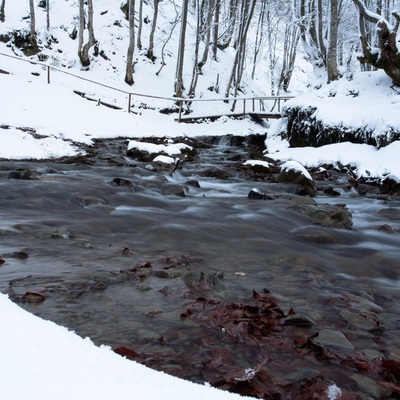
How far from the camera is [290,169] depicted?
29.7ft

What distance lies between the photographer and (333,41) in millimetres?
15555

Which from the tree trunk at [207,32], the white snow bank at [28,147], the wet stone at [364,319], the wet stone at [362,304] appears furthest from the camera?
the tree trunk at [207,32]

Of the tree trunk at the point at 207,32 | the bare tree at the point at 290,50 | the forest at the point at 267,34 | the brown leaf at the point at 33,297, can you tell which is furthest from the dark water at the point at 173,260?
the bare tree at the point at 290,50

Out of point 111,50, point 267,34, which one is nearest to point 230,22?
point 267,34

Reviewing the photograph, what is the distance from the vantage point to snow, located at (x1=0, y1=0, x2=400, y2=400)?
1.41 m

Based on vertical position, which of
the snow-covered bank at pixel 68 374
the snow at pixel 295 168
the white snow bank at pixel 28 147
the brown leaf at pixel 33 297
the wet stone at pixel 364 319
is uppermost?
the snow-covered bank at pixel 68 374

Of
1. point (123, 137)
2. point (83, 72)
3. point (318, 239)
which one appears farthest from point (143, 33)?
point (318, 239)

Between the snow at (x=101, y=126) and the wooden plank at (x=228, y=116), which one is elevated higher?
the snow at (x=101, y=126)

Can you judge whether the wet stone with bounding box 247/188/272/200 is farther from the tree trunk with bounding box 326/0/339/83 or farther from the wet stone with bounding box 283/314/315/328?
the tree trunk with bounding box 326/0/339/83

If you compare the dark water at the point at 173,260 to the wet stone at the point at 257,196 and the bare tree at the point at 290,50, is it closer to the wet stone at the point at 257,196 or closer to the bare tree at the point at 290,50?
the wet stone at the point at 257,196

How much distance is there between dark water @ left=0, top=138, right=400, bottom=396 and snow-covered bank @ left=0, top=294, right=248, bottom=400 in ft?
1.52

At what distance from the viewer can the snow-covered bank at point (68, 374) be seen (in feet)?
4.24

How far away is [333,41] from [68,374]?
1632cm

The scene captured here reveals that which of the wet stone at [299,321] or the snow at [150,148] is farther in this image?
the snow at [150,148]
